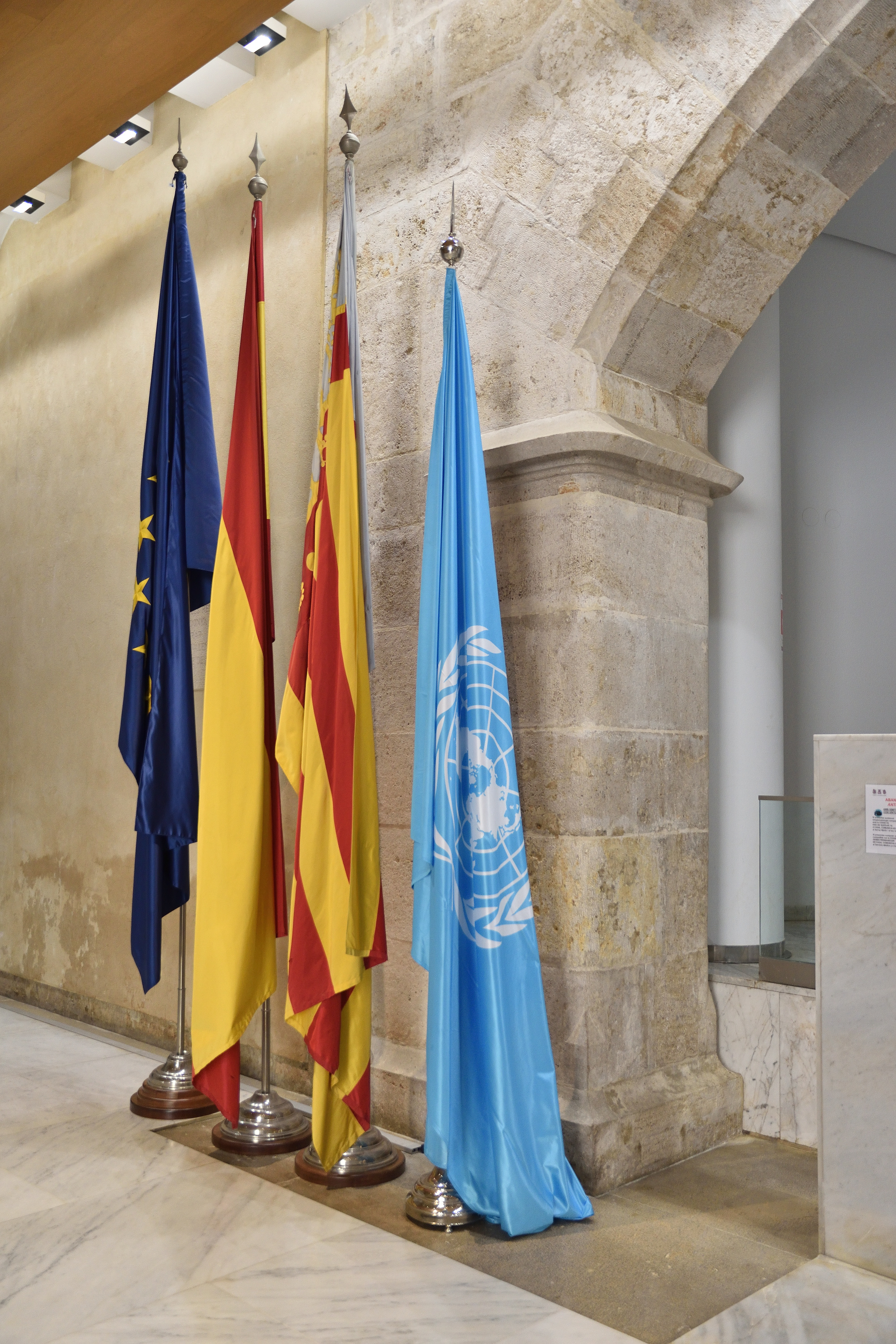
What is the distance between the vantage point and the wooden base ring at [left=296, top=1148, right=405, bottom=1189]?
9.64 feet

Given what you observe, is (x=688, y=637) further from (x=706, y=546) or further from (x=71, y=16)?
(x=71, y=16)

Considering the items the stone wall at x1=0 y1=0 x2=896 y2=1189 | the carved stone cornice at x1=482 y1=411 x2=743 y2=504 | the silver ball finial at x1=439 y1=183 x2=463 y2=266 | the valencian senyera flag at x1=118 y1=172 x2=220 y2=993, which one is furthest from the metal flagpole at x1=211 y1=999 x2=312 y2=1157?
the silver ball finial at x1=439 y1=183 x2=463 y2=266

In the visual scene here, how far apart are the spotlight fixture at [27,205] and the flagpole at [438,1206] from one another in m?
4.59

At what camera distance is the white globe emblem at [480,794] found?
109 inches

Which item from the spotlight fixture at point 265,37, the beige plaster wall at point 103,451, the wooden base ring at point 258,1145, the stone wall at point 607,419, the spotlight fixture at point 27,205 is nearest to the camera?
the stone wall at point 607,419

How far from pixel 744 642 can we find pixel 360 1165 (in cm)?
201

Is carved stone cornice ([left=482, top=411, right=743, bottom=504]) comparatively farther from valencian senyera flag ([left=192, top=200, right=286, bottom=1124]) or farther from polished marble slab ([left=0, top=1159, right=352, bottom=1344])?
polished marble slab ([left=0, top=1159, right=352, bottom=1344])

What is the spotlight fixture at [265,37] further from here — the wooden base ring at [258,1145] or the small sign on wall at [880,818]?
the wooden base ring at [258,1145]

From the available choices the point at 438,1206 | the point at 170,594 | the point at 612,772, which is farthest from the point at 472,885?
the point at 170,594

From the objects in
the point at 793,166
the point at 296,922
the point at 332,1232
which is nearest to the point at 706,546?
the point at 793,166

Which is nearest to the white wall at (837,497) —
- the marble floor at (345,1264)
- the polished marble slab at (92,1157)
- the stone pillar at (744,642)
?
→ the stone pillar at (744,642)

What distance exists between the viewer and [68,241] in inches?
212

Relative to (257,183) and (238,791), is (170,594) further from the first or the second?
(257,183)

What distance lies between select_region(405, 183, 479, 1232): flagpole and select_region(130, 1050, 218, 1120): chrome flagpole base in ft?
3.25
